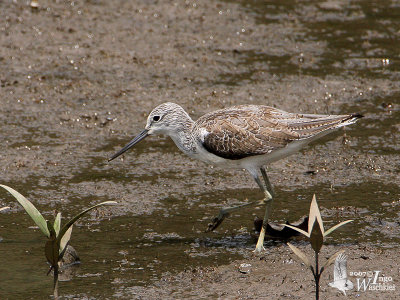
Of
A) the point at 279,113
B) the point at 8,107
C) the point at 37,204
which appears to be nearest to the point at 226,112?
the point at 279,113

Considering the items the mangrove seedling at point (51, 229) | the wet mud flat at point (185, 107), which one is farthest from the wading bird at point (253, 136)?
the mangrove seedling at point (51, 229)

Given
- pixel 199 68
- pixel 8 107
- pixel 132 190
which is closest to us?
pixel 132 190

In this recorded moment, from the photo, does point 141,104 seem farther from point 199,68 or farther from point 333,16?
point 333,16

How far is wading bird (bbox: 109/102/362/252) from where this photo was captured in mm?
6750

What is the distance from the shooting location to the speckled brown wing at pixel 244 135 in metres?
6.74

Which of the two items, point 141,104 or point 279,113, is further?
point 141,104

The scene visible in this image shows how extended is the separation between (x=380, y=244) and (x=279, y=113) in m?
1.52

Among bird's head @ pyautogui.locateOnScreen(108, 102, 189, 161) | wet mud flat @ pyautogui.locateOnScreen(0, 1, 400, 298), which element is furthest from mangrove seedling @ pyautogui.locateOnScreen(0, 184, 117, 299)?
bird's head @ pyautogui.locateOnScreen(108, 102, 189, 161)

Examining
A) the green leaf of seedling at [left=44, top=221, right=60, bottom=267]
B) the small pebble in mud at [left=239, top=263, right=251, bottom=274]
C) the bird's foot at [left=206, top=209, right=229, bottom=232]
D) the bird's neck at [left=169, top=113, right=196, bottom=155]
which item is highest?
the bird's neck at [left=169, top=113, right=196, bottom=155]

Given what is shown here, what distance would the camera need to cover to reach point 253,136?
267 inches

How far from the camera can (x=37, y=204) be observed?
7438mm

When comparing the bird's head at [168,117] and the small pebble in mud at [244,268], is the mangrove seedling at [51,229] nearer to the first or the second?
the small pebble in mud at [244,268]

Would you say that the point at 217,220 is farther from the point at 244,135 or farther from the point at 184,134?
the point at 184,134

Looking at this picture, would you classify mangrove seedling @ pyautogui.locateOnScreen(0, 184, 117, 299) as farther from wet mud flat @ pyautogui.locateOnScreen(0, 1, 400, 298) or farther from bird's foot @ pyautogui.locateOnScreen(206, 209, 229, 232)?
bird's foot @ pyautogui.locateOnScreen(206, 209, 229, 232)
